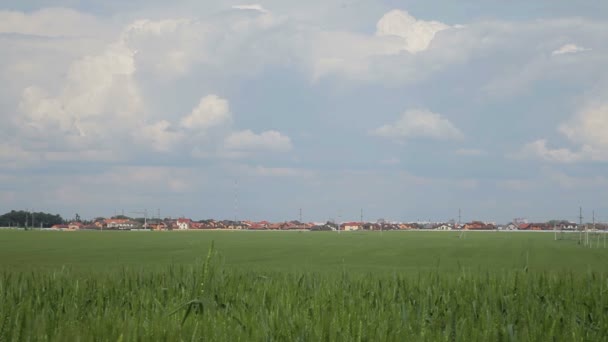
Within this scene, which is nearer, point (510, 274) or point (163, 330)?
point (163, 330)

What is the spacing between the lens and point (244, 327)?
14.0 ft

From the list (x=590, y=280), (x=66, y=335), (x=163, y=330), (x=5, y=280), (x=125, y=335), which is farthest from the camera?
(x=590, y=280)

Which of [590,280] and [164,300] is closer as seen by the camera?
[164,300]

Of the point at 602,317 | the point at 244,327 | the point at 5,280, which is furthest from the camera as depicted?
the point at 5,280

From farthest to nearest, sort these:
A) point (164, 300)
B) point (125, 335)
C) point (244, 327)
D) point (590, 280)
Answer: point (590, 280)
point (164, 300)
point (244, 327)
point (125, 335)

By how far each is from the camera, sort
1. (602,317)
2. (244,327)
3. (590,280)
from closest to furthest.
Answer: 1. (244,327)
2. (602,317)
3. (590,280)

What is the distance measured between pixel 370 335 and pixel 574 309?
2.93 meters

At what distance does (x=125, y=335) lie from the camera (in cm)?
345

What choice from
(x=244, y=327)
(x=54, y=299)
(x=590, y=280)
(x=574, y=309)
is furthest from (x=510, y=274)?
(x=54, y=299)

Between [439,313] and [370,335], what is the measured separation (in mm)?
2256

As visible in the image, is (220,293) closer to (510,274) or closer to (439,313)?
(439,313)

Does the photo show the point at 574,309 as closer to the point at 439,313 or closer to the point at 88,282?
the point at 439,313

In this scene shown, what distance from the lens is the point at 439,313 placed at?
19.9 feet

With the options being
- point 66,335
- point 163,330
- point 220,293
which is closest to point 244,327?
point 163,330
